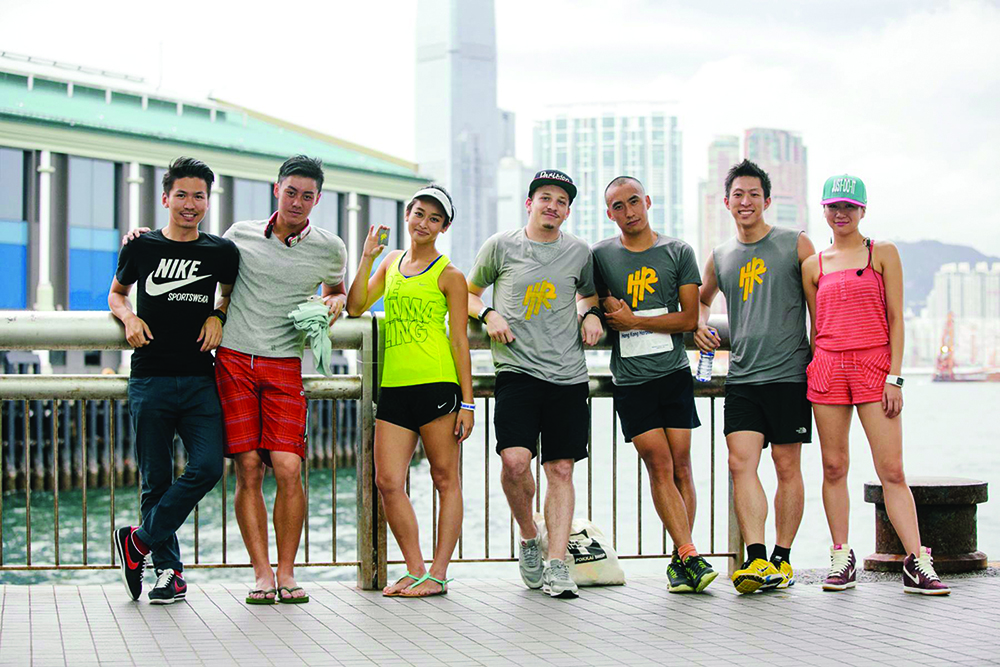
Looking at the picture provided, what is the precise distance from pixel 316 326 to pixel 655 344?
174 cm

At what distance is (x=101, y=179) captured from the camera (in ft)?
135

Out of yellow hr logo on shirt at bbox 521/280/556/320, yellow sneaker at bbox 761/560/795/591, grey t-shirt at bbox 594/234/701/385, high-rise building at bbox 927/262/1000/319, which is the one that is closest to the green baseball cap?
grey t-shirt at bbox 594/234/701/385

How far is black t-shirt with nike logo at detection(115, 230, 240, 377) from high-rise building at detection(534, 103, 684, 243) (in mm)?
131747

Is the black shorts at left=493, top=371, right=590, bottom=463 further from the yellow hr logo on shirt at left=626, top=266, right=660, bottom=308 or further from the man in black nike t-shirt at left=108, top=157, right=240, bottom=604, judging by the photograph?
the man in black nike t-shirt at left=108, top=157, right=240, bottom=604

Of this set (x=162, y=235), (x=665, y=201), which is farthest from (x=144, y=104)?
(x=665, y=201)

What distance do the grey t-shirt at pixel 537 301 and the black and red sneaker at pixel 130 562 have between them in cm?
193

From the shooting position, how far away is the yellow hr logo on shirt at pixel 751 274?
18.9 feet

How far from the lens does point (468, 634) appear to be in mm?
4559

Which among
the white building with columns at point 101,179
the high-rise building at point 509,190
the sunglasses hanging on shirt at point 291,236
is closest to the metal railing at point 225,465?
the sunglasses hanging on shirt at point 291,236

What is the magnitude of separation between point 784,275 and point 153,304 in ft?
10.3

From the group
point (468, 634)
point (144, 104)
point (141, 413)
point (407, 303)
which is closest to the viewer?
point (468, 634)

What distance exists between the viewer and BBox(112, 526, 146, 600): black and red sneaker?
5.05 metres

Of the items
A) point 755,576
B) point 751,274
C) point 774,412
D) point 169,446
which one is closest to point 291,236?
point 169,446

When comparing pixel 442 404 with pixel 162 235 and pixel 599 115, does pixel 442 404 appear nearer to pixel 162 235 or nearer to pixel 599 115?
pixel 162 235
